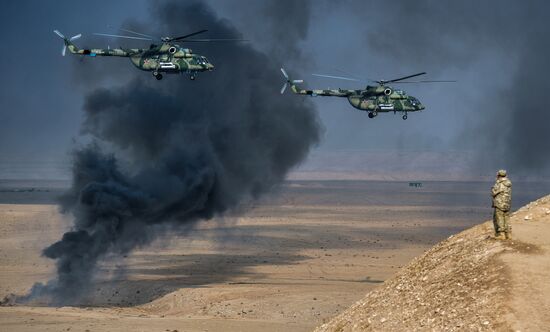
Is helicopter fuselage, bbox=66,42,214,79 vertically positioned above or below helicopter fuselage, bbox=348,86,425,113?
below

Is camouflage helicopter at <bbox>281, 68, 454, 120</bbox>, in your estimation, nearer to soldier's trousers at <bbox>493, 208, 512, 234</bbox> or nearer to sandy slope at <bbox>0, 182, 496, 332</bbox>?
sandy slope at <bbox>0, 182, 496, 332</bbox>

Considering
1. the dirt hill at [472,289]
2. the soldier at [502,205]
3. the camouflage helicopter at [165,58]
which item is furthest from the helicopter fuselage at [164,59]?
the soldier at [502,205]

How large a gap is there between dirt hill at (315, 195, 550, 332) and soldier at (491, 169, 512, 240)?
0.96ft

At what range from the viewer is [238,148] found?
63781mm

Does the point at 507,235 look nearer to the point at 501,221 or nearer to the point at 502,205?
the point at 501,221

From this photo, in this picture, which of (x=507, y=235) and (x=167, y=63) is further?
(x=167, y=63)

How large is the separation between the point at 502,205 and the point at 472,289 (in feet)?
8.07

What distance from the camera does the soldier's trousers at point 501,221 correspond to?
83.3ft

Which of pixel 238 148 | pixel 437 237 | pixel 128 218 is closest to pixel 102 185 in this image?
pixel 128 218

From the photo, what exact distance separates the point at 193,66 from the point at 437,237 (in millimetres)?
32608

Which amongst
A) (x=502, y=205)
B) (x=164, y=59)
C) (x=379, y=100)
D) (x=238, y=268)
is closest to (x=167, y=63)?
(x=164, y=59)

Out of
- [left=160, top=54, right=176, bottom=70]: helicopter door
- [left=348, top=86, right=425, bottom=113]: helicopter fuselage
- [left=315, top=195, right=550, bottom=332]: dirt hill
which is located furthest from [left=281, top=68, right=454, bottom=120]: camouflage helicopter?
[left=315, top=195, right=550, bottom=332]: dirt hill

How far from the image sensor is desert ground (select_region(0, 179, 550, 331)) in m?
39.4

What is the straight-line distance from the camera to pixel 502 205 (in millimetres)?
25297
